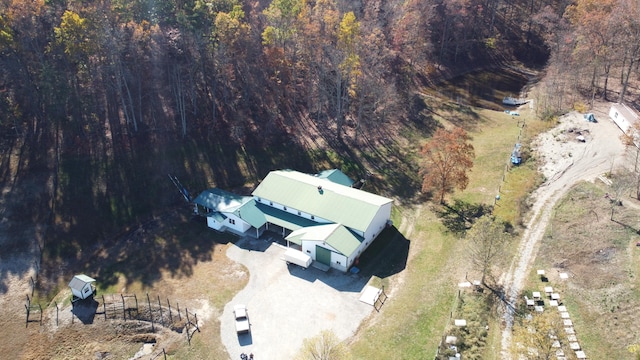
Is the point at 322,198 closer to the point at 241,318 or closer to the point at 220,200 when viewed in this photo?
the point at 220,200

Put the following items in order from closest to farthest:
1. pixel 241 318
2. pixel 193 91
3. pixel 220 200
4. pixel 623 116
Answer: pixel 241 318 < pixel 220 200 < pixel 623 116 < pixel 193 91

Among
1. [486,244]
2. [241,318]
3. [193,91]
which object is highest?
[193,91]

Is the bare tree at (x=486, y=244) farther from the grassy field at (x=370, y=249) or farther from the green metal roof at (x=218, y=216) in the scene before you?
the green metal roof at (x=218, y=216)

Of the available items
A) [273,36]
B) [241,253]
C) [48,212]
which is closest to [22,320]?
[48,212]

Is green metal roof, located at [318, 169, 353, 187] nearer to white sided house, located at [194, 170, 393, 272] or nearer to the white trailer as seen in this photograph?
white sided house, located at [194, 170, 393, 272]

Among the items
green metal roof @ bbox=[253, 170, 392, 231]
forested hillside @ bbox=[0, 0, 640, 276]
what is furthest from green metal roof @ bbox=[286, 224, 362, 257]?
forested hillside @ bbox=[0, 0, 640, 276]

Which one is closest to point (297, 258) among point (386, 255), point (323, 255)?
point (323, 255)

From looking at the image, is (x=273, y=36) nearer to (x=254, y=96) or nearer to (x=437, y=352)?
(x=254, y=96)

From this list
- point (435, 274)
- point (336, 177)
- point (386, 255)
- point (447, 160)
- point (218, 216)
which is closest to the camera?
point (435, 274)
